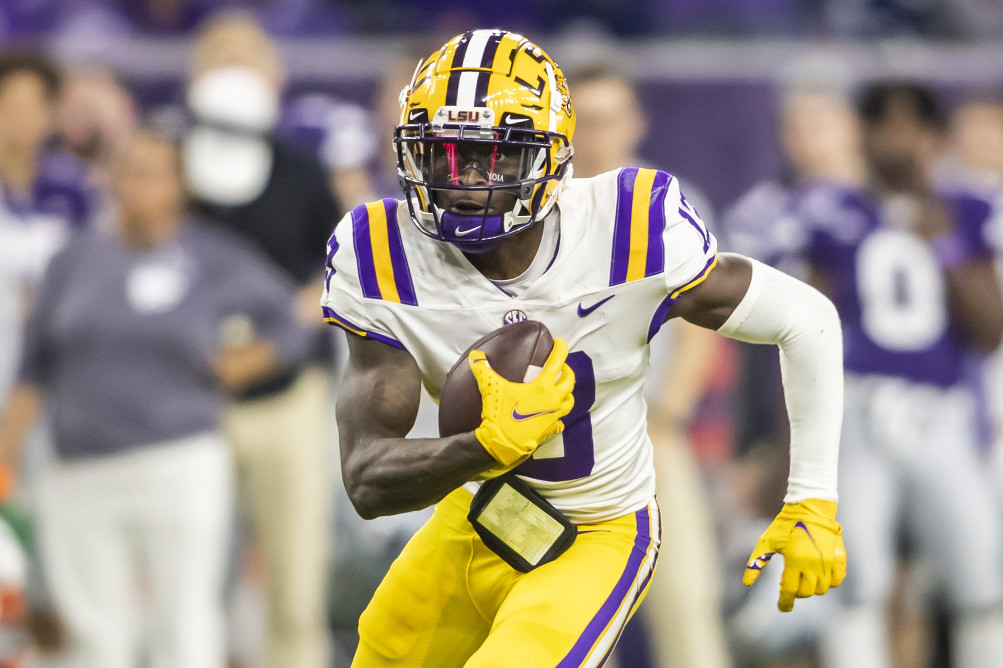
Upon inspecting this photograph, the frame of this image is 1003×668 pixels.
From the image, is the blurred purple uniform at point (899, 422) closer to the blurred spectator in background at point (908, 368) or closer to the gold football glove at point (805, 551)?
the blurred spectator in background at point (908, 368)

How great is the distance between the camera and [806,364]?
2645 millimetres

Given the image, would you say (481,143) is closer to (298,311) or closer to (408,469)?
(408,469)

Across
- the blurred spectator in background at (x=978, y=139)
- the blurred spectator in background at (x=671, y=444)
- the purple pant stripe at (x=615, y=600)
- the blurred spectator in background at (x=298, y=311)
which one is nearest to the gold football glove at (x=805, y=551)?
the purple pant stripe at (x=615, y=600)

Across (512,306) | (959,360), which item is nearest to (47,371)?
(512,306)

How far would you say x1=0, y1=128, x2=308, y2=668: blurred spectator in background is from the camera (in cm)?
441

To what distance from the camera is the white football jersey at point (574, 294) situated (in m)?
2.54

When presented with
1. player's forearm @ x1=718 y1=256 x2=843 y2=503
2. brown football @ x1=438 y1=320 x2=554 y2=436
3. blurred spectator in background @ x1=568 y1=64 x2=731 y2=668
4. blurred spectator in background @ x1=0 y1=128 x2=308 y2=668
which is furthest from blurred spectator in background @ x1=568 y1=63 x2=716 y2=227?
brown football @ x1=438 y1=320 x2=554 y2=436

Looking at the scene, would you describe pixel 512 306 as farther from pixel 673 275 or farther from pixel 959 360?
pixel 959 360

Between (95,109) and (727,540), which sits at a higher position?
(95,109)

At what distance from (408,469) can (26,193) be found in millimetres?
3221

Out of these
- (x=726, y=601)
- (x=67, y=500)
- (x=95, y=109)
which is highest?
(x=95, y=109)

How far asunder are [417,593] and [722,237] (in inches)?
93.8

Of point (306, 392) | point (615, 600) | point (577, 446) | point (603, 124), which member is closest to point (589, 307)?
point (577, 446)

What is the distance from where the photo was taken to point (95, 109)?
18.4 ft
